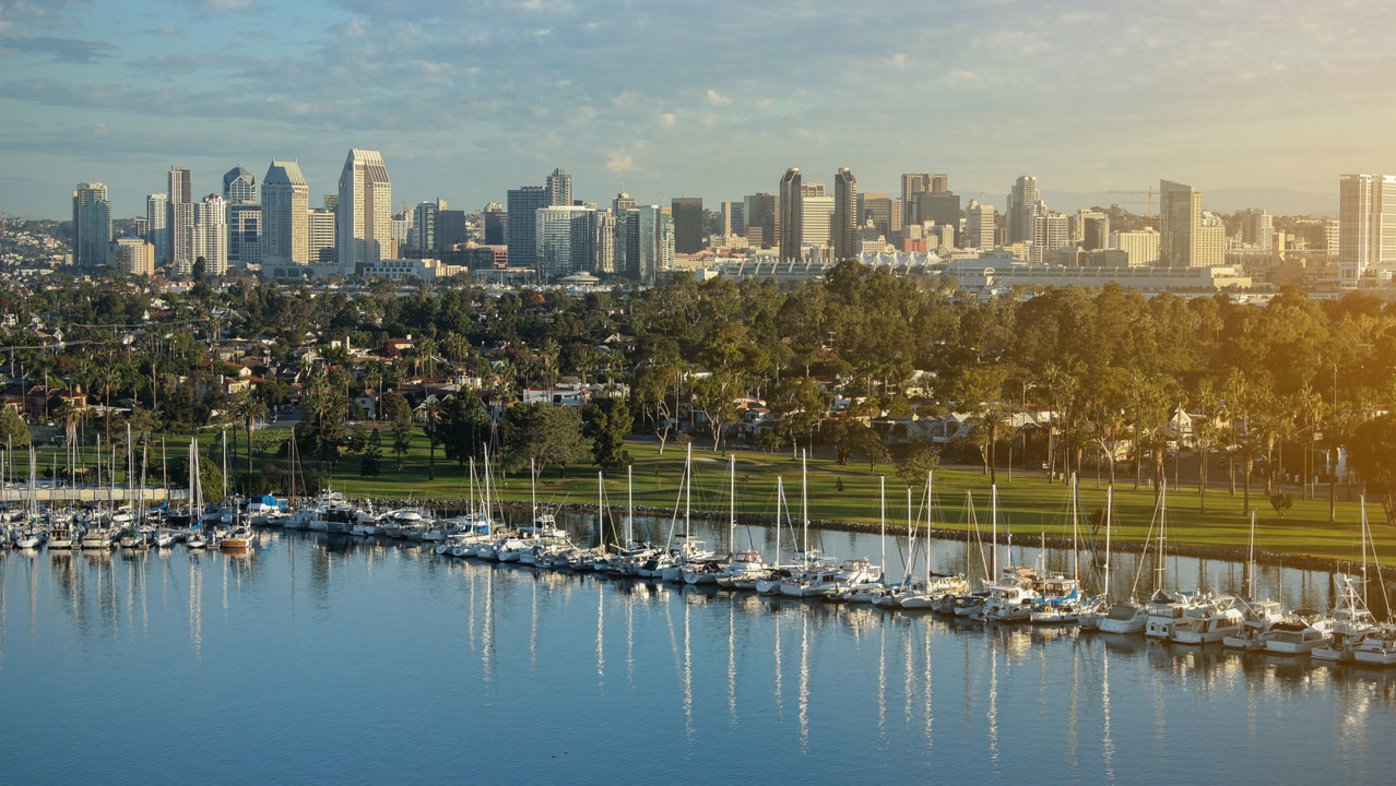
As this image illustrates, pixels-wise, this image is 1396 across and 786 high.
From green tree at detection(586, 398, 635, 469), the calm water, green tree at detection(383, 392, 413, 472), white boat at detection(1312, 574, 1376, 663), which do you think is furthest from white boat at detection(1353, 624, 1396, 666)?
green tree at detection(383, 392, 413, 472)

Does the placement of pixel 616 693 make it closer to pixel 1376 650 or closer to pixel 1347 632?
pixel 1347 632

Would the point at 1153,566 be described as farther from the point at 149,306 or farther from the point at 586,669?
the point at 149,306

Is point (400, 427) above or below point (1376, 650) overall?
above

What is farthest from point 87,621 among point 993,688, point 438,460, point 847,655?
point 438,460

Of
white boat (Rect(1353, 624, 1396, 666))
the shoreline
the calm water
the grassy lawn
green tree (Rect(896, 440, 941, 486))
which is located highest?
green tree (Rect(896, 440, 941, 486))

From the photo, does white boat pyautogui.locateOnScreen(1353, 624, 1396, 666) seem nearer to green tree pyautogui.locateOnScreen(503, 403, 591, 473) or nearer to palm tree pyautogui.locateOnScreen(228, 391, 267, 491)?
green tree pyautogui.locateOnScreen(503, 403, 591, 473)

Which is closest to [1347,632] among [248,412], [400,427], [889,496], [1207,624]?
[1207,624]
